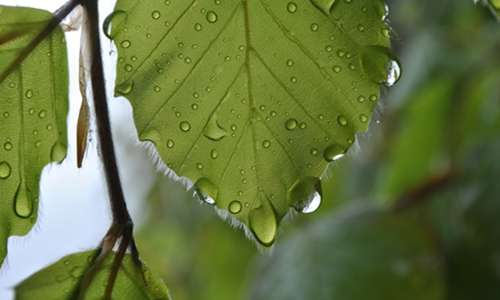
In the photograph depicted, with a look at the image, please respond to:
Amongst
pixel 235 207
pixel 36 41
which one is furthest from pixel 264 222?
pixel 36 41

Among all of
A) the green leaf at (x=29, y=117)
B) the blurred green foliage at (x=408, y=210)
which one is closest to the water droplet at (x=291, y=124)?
the green leaf at (x=29, y=117)

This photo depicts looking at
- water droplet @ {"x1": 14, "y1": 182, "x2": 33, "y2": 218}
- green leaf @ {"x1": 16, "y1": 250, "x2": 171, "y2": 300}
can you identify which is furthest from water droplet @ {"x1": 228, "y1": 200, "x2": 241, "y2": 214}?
water droplet @ {"x1": 14, "y1": 182, "x2": 33, "y2": 218}

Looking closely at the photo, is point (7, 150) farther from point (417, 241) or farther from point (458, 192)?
point (458, 192)

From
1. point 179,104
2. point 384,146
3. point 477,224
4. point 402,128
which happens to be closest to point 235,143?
point 179,104

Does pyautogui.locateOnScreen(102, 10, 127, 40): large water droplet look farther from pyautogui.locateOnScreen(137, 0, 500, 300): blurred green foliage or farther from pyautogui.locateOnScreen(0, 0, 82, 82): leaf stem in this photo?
pyautogui.locateOnScreen(137, 0, 500, 300): blurred green foliage

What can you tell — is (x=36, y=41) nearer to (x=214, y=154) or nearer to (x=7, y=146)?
→ (x=7, y=146)

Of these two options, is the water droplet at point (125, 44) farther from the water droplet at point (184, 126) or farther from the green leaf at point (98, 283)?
the green leaf at point (98, 283)
